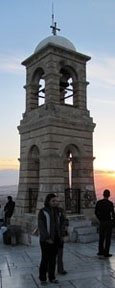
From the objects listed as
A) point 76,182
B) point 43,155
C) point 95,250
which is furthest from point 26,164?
point 95,250

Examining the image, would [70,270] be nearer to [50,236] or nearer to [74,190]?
[50,236]

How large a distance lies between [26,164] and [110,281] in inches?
310

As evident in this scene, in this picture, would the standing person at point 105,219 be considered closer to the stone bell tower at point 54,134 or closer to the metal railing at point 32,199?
the stone bell tower at point 54,134

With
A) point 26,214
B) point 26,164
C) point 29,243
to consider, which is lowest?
point 29,243

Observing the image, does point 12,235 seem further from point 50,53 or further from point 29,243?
point 50,53

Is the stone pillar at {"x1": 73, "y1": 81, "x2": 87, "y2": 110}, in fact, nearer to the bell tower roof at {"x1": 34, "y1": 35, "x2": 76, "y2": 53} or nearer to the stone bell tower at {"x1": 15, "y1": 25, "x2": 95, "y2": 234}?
the stone bell tower at {"x1": 15, "y1": 25, "x2": 95, "y2": 234}

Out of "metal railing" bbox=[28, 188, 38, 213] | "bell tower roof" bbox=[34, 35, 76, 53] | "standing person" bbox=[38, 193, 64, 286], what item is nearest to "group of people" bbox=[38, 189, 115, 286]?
"standing person" bbox=[38, 193, 64, 286]

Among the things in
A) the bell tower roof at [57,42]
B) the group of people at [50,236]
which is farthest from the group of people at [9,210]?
the bell tower roof at [57,42]

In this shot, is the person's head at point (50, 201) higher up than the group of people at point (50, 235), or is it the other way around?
the person's head at point (50, 201)

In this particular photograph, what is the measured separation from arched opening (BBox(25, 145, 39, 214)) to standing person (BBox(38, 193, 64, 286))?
669cm

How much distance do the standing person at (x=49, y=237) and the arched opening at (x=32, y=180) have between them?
6692mm

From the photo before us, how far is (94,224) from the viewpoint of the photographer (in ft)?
38.0

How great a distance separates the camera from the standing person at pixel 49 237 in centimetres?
536

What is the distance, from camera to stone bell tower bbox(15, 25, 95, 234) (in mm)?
11195
